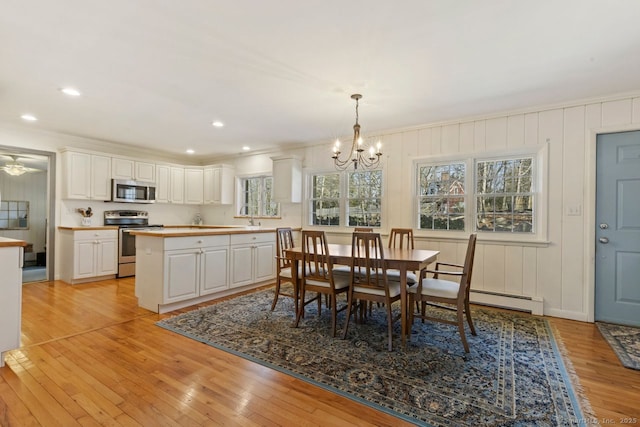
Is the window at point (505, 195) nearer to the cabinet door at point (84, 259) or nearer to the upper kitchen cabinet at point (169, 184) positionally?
the upper kitchen cabinet at point (169, 184)

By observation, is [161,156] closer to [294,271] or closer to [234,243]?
[234,243]

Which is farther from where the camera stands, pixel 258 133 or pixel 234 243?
pixel 258 133

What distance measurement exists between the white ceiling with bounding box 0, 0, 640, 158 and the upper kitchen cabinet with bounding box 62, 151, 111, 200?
3.39ft

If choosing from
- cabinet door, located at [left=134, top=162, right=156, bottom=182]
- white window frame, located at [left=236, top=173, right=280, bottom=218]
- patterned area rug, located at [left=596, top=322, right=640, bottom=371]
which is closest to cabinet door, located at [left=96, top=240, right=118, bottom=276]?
cabinet door, located at [left=134, top=162, right=156, bottom=182]

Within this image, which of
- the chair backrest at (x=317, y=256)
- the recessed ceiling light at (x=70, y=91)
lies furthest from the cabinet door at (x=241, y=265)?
the recessed ceiling light at (x=70, y=91)

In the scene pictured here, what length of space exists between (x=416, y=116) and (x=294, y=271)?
252 centimetres

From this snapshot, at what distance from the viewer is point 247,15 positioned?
2.01 metres

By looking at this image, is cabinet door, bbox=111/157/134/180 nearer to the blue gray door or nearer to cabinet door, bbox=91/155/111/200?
cabinet door, bbox=91/155/111/200

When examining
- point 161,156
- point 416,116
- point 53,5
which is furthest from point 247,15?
point 161,156

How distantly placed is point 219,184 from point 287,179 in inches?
71.7

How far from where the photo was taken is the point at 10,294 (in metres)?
2.31

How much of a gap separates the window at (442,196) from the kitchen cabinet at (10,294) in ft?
14.1

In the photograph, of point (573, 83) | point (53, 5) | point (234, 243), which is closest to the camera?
point (53, 5)

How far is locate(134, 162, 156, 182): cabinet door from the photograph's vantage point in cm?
579
